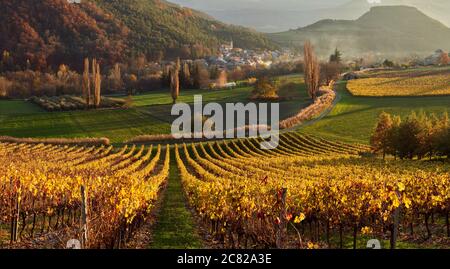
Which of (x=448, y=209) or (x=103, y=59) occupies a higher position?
(x=103, y=59)

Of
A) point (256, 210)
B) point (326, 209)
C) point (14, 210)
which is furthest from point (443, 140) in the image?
point (14, 210)

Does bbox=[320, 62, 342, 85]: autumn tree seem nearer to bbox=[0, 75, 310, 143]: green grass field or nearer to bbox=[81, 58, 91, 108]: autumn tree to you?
bbox=[0, 75, 310, 143]: green grass field

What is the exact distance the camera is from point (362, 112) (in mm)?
74500

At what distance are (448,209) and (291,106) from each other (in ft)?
226

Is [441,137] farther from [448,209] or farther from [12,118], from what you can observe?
[12,118]

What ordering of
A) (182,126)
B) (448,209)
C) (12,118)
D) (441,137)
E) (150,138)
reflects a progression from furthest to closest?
(12,118)
(182,126)
(150,138)
(441,137)
(448,209)

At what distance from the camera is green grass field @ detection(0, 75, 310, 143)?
68375mm

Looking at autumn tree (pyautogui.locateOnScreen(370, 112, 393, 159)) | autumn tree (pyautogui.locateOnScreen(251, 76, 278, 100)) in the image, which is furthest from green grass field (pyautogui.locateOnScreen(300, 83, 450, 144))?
autumn tree (pyautogui.locateOnScreen(251, 76, 278, 100))

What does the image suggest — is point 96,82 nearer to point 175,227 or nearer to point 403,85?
point 403,85

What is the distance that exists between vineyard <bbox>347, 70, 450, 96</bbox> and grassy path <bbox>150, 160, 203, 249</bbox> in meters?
70.0

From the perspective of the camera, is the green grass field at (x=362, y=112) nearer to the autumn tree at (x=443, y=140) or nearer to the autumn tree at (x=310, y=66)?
the autumn tree at (x=310, y=66)

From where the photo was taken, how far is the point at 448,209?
1461 cm

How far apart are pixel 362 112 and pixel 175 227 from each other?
203 feet
